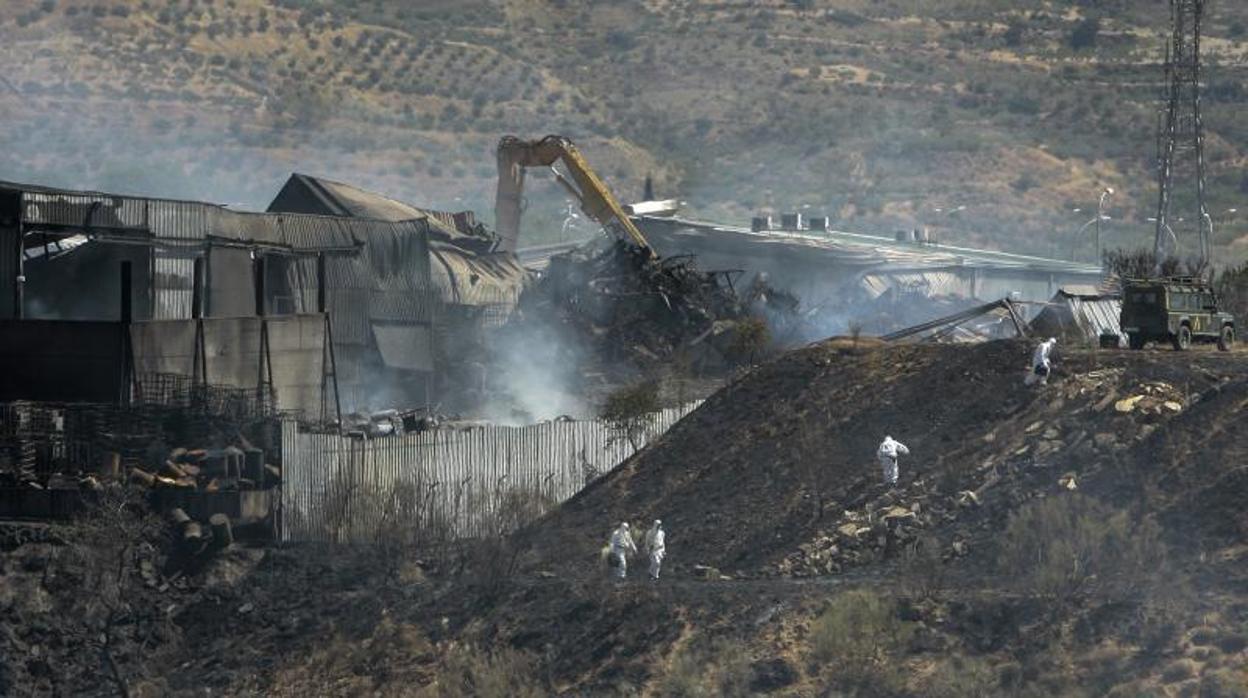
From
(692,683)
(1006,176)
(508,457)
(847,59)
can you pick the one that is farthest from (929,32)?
(692,683)

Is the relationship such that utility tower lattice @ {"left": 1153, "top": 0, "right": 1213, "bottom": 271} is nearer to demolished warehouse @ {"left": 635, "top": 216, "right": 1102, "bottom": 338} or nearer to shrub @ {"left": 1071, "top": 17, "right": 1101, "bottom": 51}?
demolished warehouse @ {"left": 635, "top": 216, "right": 1102, "bottom": 338}

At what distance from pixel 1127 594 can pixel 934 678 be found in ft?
10.2

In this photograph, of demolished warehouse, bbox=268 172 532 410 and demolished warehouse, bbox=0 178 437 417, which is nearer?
demolished warehouse, bbox=0 178 437 417

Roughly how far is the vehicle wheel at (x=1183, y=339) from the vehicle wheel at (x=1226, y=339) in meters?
0.78

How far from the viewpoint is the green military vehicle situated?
1569 inches

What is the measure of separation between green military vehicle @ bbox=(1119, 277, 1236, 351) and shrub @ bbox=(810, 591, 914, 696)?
12036 mm

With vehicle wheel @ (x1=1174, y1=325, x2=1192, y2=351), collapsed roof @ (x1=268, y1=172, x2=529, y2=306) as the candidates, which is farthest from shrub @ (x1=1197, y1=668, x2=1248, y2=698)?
collapsed roof @ (x1=268, y1=172, x2=529, y2=306)

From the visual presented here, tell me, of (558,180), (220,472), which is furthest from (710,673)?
(558,180)

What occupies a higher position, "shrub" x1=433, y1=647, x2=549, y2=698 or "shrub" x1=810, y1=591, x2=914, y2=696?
"shrub" x1=810, y1=591, x2=914, y2=696

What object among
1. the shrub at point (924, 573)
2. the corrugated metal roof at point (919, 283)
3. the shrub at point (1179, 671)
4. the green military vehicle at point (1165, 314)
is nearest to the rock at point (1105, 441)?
the shrub at point (924, 573)

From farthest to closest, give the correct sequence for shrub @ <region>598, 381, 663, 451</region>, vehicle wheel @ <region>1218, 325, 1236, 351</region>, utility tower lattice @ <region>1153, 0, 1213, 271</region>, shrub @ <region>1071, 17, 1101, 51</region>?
shrub @ <region>1071, 17, 1101, 51</region>, utility tower lattice @ <region>1153, 0, 1213, 271</region>, shrub @ <region>598, 381, 663, 451</region>, vehicle wheel @ <region>1218, 325, 1236, 351</region>

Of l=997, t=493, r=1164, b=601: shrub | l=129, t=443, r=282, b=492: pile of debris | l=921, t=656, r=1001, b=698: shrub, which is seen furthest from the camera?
l=129, t=443, r=282, b=492: pile of debris

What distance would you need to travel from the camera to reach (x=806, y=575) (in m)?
32.9

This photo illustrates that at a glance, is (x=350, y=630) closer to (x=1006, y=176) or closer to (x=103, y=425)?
(x=103, y=425)
